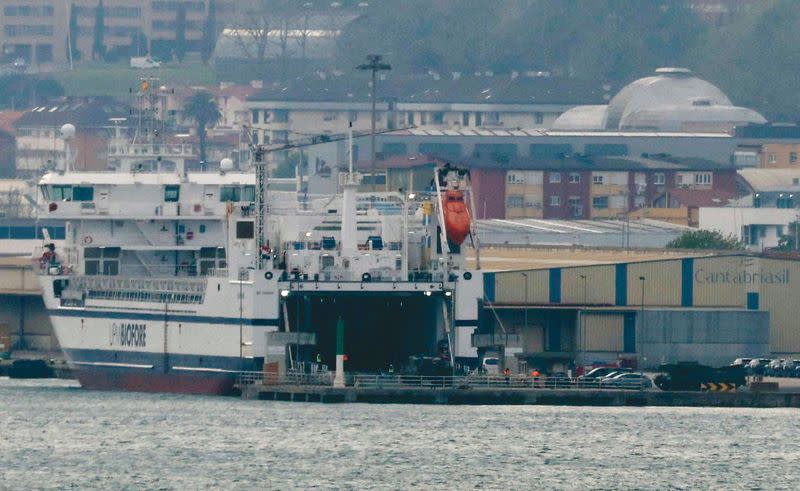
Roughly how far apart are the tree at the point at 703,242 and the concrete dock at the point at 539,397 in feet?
152

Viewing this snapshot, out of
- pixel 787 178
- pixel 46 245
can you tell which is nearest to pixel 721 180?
pixel 787 178

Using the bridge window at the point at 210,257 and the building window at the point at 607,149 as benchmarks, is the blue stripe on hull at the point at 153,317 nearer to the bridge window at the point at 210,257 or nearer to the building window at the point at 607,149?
the bridge window at the point at 210,257

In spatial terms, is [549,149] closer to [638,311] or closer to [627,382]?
[638,311]

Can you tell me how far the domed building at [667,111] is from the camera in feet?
629

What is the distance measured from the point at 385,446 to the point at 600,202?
88758mm

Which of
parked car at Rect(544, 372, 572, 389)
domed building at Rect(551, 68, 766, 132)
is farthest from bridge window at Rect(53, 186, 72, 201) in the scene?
domed building at Rect(551, 68, 766, 132)

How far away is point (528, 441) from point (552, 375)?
16.3 metres

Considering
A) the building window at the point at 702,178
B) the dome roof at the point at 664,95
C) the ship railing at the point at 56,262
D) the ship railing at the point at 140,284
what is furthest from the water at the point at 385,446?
the dome roof at the point at 664,95

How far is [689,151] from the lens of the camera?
183 metres

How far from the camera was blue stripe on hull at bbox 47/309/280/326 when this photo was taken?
301ft

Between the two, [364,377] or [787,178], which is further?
[787,178]

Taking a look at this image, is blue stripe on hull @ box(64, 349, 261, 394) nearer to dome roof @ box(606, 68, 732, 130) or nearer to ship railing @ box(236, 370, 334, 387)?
ship railing @ box(236, 370, 334, 387)

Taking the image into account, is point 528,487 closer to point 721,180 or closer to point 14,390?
point 14,390

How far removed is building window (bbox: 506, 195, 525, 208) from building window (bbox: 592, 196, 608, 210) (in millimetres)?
3927
